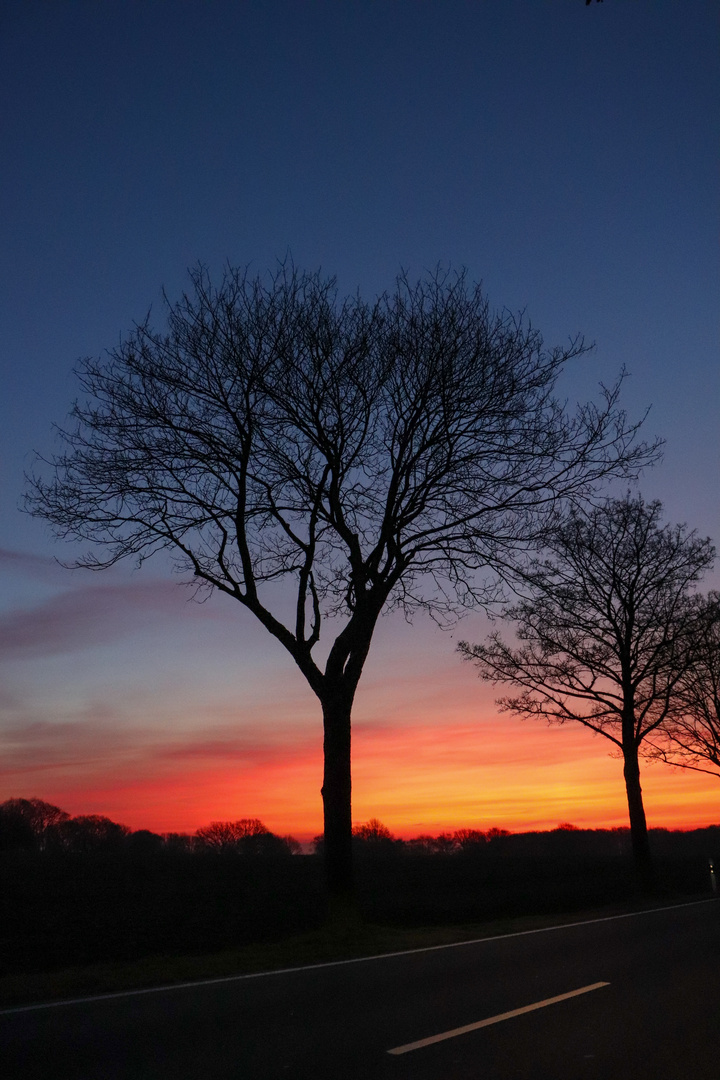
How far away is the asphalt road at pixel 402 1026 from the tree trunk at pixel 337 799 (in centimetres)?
476

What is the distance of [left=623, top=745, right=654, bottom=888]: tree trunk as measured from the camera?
27.1m

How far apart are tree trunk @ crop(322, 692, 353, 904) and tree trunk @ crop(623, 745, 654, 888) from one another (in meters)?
15.3

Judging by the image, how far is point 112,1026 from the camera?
6.96 metres

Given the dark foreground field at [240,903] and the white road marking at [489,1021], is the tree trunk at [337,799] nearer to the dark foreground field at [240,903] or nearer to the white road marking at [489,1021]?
the dark foreground field at [240,903]

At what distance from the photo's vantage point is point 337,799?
49.4ft

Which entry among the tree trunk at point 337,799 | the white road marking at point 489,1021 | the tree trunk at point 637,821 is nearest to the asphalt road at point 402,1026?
the white road marking at point 489,1021

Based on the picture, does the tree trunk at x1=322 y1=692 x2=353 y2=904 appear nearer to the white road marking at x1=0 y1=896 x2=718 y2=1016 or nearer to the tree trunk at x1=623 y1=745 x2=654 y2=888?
the white road marking at x1=0 y1=896 x2=718 y2=1016

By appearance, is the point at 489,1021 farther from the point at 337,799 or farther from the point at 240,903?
the point at 240,903

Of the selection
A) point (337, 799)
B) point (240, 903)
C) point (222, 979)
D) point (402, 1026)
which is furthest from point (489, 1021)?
point (240, 903)

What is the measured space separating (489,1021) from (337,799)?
8.52 metres

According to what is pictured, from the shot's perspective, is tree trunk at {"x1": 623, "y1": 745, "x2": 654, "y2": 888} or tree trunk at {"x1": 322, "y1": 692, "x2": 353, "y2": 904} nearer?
tree trunk at {"x1": 322, "y1": 692, "x2": 353, "y2": 904}

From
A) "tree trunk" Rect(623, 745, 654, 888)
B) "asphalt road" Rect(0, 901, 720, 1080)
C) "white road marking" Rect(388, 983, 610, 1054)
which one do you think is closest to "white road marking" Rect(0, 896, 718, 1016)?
"asphalt road" Rect(0, 901, 720, 1080)

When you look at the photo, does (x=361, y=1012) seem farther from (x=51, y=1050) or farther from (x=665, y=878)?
(x=665, y=878)

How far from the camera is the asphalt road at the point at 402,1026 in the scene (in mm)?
5574
